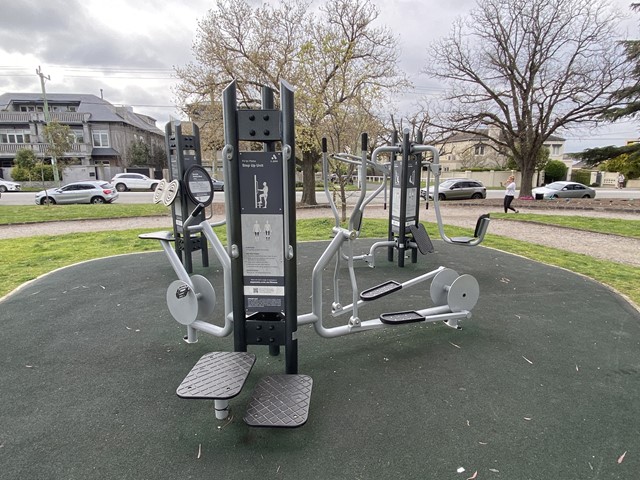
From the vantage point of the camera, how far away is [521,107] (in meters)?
16.2

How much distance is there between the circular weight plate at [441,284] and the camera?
320 cm

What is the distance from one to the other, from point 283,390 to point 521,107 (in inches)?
716

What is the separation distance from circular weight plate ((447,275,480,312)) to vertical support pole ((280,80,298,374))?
1.53 meters

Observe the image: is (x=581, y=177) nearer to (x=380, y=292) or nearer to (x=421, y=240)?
(x=421, y=240)

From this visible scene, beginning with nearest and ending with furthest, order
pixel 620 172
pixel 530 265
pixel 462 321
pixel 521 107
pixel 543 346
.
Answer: pixel 543 346
pixel 462 321
pixel 530 265
pixel 521 107
pixel 620 172

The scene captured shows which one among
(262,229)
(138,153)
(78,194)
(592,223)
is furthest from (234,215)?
(138,153)

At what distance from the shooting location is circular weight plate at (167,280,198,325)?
2.63 m

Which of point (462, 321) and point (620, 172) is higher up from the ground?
point (620, 172)

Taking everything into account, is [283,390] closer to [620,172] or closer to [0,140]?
[620,172]

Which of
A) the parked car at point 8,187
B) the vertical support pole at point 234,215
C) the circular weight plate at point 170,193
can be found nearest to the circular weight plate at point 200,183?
the circular weight plate at point 170,193

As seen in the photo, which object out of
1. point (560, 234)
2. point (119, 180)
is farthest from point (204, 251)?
point (119, 180)

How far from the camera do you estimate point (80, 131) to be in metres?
32.8

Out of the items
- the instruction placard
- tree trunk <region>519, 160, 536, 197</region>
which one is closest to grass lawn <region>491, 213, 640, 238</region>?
tree trunk <region>519, 160, 536, 197</region>

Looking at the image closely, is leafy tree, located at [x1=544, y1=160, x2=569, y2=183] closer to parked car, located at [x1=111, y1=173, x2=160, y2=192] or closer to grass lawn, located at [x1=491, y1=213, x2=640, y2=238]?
grass lawn, located at [x1=491, y1=213, x2=640, y2=238]
